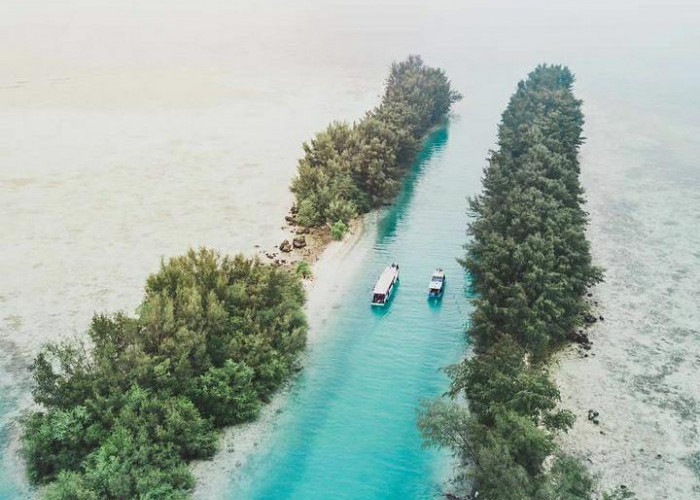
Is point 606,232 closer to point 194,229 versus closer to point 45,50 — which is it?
point 194,229

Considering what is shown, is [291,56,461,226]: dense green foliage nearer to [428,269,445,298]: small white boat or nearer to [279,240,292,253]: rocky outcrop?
[279,240,292,253]: rocky outcrop

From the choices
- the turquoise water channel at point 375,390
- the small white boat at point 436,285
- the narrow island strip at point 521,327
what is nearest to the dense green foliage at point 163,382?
the turquoise water channel at point 375,390

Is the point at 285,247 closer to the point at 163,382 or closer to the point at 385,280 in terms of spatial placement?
the point at 385,280

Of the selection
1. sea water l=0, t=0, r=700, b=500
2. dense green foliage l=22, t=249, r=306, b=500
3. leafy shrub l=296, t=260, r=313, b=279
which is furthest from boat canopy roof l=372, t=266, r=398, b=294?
dense green foliage l=22, t=249, r=306, b=500

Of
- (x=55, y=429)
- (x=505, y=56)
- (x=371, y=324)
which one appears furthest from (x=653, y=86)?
(x=55, y=429)

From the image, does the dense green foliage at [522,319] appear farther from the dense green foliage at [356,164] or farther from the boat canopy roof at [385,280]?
the dense green foliage at [356,164]

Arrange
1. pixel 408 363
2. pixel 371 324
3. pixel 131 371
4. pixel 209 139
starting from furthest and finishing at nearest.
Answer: pixel 209 139, pixel 371 324, pixel 408 363, pixel 131 371
